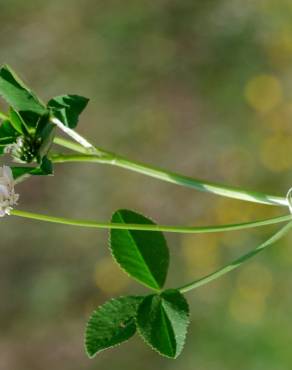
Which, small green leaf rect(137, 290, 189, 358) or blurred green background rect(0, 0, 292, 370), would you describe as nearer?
small green leaf rect(137, 290, 189, 358)

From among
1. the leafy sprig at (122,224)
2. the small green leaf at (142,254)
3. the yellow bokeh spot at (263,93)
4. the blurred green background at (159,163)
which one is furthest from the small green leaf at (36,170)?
the yellow bokeh spot at (263,93)

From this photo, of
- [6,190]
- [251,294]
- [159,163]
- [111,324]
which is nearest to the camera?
[6,190]

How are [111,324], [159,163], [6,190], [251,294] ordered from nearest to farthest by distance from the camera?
[6,190] < [111,324] < [251,294] < [159,163]

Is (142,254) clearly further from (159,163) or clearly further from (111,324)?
(159,163)

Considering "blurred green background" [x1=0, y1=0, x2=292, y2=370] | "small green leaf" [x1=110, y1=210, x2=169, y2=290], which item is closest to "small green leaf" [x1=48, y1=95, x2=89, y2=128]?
"small green leaf" [x1=110, y1=210, x2=169, y2=290]

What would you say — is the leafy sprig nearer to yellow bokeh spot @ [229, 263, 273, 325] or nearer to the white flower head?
the white flower head

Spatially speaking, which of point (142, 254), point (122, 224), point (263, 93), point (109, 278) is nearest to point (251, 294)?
point (109, 278)
